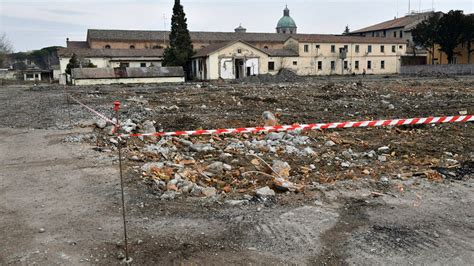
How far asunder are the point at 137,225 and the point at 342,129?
348 inches

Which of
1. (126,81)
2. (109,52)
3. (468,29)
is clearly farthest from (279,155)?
(468,29)

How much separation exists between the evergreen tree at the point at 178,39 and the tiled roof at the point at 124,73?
5680 mm

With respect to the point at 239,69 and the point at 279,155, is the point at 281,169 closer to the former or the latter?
the point at 279,155

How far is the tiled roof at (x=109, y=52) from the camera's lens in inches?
2562

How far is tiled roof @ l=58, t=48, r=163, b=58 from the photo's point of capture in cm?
6506

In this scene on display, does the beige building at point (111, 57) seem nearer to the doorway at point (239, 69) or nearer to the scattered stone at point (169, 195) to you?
the doorway at point (239, 69)

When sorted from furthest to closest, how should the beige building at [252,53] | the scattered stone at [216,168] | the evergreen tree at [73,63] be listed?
the evergreen tree at [73,63]
the beige building at [252,53]
the scattered stone at [216,168]

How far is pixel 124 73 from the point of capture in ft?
165

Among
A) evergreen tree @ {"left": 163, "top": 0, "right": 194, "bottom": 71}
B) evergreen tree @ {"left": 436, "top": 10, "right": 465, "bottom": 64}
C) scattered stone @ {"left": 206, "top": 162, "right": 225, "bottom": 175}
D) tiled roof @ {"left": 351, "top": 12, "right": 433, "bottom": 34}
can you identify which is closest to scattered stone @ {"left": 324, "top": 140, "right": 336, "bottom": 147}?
scattered stone @ {"left": 206, "top": 162, "right": 225, "bottom": 175}

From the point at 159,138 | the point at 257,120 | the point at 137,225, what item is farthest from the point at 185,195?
the point at 257,120

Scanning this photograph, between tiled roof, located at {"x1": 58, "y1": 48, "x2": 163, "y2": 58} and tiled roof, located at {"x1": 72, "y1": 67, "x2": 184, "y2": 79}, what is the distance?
16.8m

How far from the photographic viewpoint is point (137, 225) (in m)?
5.44

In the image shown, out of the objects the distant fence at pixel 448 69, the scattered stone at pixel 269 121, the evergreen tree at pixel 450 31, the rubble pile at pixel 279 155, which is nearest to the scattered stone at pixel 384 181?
the rubble pile at pixel 279 155

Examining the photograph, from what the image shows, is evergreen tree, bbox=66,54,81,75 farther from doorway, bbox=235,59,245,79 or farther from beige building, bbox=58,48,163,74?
doorway, bbox=235,59,245,79
